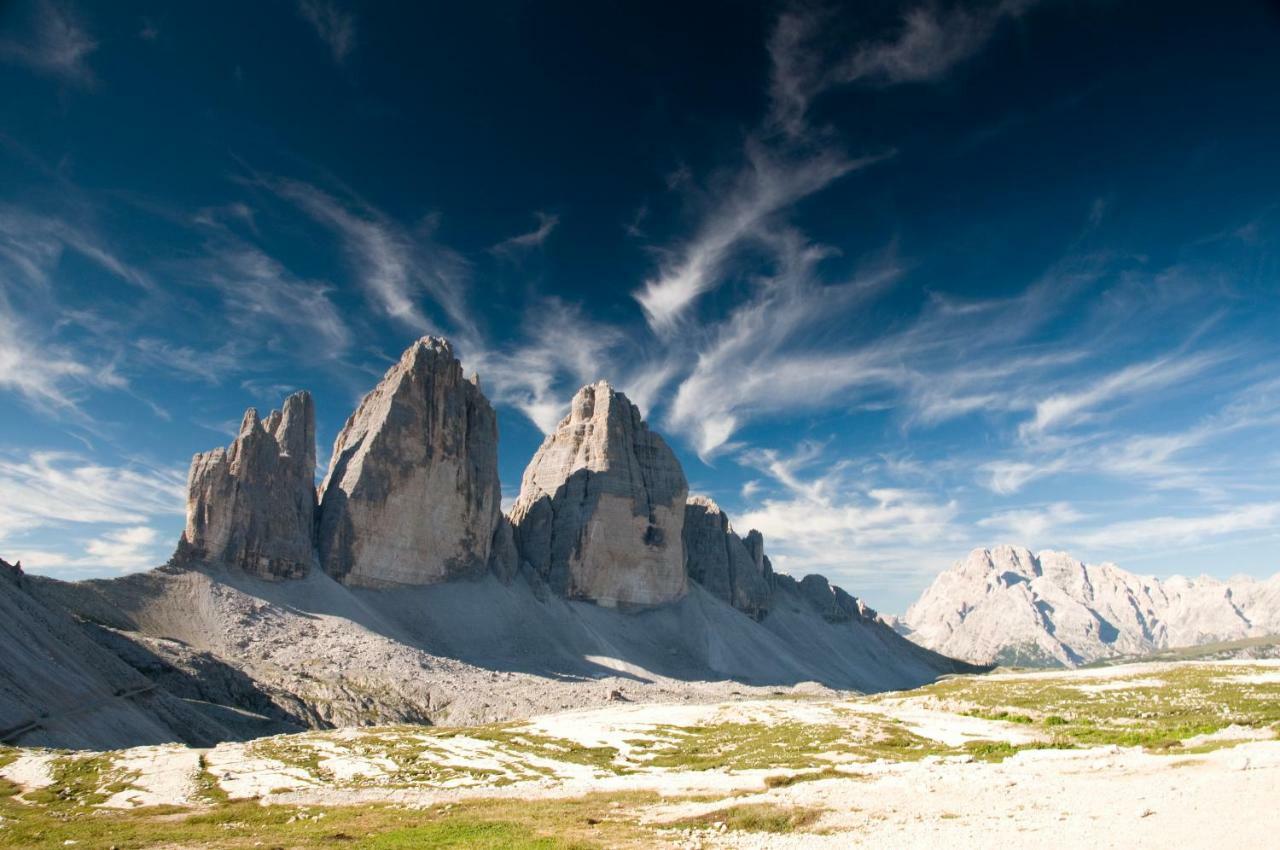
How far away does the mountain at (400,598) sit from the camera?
2494 inches

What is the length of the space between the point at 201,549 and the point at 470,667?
4279 cm

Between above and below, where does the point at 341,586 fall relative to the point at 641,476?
below

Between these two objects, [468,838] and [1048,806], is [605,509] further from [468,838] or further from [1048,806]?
[1048,806]

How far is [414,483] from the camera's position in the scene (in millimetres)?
134375

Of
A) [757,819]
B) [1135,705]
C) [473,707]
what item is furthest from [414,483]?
[757,819]

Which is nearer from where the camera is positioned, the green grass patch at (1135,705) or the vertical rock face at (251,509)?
the green grass patch at (1135,705)

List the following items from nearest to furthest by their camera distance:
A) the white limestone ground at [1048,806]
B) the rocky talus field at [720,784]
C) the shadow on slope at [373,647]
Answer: the white limestone ground at [1048,806] < the rocky talus field at [720,784] < the shadow on slope at [373,647]

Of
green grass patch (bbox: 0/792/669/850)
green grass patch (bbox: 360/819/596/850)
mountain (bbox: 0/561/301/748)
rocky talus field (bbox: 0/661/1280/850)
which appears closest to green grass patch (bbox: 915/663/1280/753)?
rocky talus field (bbox: 0/661/1280/850)

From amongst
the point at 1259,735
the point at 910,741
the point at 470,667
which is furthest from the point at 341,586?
the point at 1259,735

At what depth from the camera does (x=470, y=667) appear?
103125mm

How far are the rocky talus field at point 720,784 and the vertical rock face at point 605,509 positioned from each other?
364 ft

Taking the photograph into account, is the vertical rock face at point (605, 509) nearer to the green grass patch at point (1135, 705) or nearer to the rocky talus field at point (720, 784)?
the green grass patch at point (1135, 705)

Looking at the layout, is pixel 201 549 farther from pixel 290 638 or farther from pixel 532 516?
pixel 532 516

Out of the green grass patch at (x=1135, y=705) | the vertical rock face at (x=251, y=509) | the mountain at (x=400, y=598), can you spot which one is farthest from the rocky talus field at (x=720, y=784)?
the vertical rock face at (x=251, y=509)
